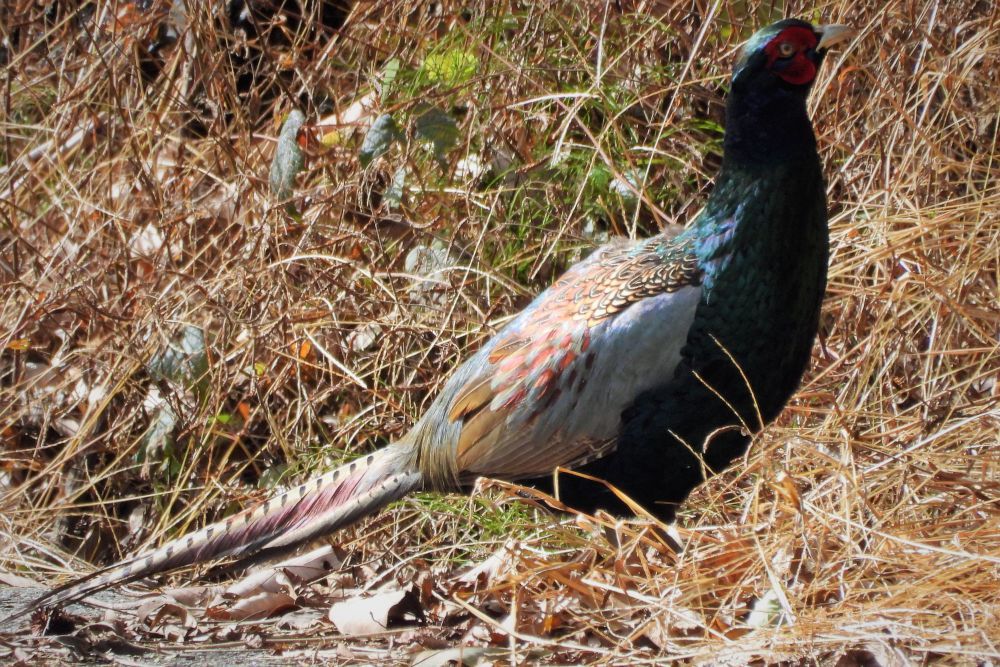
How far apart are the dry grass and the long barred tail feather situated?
0.23 metres

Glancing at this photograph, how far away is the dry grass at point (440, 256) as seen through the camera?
332cm

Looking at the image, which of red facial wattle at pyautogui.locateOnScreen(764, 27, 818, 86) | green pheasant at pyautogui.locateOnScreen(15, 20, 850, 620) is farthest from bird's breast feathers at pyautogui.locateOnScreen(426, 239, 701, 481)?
red facial wattle at pyautogui.locateOnScreen(764, 27, 818, 86)

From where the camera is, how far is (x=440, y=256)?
4.48 metres

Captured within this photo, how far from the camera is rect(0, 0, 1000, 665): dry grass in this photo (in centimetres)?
332

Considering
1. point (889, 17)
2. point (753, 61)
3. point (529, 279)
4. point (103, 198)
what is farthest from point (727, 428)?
point (103, 198)

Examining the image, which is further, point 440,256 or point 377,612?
point 440,256

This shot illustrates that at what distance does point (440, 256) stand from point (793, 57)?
1.83m

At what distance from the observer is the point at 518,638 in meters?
2.66

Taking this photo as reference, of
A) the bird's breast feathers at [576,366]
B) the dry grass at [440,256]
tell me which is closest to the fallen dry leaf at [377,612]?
the dry grass at [440,256]

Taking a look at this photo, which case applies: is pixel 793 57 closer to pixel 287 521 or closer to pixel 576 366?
pixel 576 366

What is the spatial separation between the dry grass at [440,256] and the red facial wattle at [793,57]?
91cm

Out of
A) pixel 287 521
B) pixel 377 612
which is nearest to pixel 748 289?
pixel 377 612

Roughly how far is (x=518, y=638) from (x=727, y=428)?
72 centimetres

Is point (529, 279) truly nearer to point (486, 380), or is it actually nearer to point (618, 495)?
point (486, 380)
